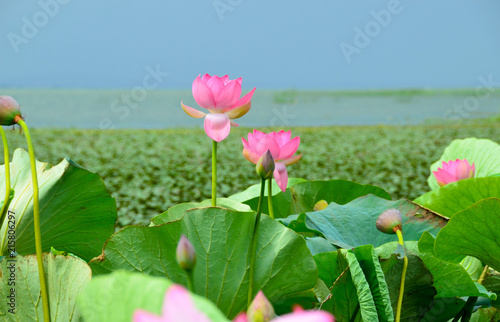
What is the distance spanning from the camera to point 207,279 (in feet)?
1.30

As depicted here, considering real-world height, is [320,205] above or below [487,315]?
above

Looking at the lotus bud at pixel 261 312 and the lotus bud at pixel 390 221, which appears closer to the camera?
the lotus bud at pixel 261 312

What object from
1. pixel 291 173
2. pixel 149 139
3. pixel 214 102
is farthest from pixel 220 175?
pixel 214 102

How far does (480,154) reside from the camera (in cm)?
95

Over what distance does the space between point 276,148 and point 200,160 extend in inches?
163

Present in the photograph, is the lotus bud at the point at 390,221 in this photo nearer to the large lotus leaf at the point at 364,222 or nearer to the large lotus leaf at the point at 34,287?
the large lotus leaf at the point at 364,222

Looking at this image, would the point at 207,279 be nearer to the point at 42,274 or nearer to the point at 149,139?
the point at 42,274

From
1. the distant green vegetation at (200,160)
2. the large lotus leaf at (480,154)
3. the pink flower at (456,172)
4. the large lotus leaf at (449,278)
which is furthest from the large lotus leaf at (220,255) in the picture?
the distant green vegetation at (200,160)

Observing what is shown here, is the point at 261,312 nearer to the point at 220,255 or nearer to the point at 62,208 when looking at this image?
the point at 220,255

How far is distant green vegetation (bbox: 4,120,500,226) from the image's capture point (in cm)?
348

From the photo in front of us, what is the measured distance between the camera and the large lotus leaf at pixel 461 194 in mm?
670

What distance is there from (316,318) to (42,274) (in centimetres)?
31

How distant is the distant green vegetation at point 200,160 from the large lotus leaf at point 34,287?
2450 millimetres

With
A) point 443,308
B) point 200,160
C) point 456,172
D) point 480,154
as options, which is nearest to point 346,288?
point 443,308
